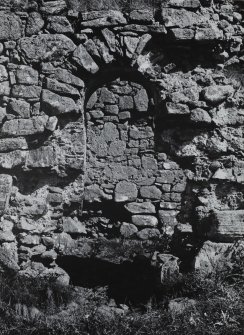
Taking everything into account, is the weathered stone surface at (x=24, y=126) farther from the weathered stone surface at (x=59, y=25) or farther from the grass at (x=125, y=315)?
the grass at (x=125, y=315)

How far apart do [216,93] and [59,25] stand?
78.2 inches

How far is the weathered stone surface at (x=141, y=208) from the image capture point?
4.37 m

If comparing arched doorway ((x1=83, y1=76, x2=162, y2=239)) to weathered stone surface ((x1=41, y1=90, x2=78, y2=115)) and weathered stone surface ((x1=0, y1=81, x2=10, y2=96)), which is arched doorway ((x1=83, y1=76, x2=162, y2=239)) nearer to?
weathered stone surface ((x1=41, y1=90, x2=78, y2=115))

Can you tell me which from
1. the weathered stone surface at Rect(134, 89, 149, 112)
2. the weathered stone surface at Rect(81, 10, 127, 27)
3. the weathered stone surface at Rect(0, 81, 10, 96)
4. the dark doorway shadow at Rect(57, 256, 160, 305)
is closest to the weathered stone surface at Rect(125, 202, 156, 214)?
the dark doorway shadow at Rect(57, 256, 160, 305)

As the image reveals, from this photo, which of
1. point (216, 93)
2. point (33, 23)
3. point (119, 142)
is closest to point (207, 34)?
point (216, 93)

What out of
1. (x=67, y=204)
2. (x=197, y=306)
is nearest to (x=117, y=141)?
(x=67, y=204)

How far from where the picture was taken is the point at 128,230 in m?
4.33

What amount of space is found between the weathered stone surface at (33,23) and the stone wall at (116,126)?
11mm

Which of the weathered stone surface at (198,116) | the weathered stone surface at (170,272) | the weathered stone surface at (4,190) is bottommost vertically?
the weathered stone surface at (170,272)

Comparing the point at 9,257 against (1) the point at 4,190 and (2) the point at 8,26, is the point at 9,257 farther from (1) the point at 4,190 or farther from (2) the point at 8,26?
(2) the point at 8,26

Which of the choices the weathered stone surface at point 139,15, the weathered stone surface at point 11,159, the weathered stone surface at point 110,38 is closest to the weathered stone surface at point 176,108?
the weathered stone surface at point 110,38

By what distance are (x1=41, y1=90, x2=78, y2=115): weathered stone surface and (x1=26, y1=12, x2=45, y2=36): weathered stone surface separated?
710mm

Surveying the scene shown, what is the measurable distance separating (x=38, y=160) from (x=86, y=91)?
1.02 metres

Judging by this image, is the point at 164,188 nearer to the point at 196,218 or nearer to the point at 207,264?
the point at 196,218
